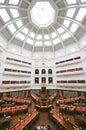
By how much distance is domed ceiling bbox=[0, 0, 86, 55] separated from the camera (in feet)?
50.4

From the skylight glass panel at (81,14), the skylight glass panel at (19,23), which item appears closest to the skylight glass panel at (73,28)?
the skylight glass panel at (81,14)

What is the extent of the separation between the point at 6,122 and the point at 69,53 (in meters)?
20.4

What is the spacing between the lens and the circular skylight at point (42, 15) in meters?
18.9

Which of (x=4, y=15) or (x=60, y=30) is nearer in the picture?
(x=4, y=15)

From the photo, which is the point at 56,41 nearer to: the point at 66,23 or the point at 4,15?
the point at 66,23

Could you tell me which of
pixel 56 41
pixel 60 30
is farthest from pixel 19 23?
pixel 56 41

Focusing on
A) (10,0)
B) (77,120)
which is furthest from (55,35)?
(77,120)

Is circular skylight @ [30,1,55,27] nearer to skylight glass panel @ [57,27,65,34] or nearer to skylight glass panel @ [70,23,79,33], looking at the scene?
skylight glass panel @ [57,27,65,34]

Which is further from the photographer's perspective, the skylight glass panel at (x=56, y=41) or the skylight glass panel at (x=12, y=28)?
the skylight glass panel at (x=56, y=41)

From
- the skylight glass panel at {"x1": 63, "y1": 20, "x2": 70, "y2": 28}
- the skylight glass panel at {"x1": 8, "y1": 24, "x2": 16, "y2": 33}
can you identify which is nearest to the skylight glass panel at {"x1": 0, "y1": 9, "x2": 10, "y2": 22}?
the skylight glass panel at {"x1": 8, "y1": 24, "x2": 16, "y2": 33}

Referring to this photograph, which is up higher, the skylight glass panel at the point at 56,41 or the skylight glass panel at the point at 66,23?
the skylight glass panel at the point at 66,23

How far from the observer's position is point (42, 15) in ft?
68.8

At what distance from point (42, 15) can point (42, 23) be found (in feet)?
5.78

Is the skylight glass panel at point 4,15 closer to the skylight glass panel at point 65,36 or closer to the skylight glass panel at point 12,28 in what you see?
the skylight glass panel at point 12,28
